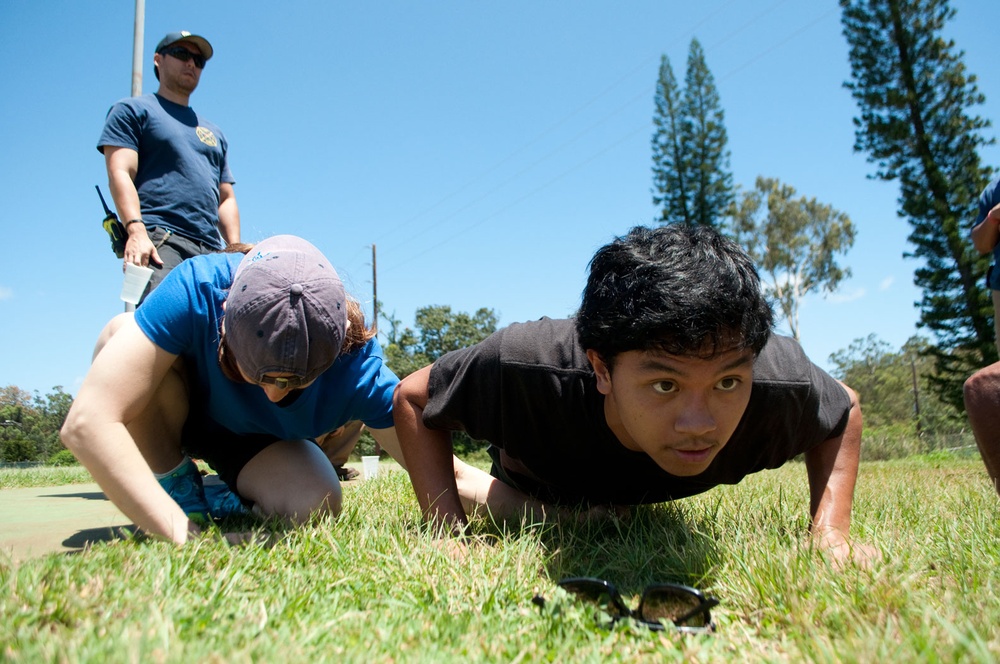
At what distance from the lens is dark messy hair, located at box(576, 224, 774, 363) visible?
6.31ft

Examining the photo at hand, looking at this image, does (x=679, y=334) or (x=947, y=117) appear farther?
(x=947, y=117)

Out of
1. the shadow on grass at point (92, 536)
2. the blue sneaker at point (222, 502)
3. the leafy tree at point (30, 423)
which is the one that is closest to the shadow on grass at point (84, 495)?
the blue sneaker at point (222, 502)

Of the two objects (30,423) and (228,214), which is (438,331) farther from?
(228,214)

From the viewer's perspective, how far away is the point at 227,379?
257 cm

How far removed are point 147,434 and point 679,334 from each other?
83.0 inches

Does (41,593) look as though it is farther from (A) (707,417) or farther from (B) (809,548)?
(B) (809,548)

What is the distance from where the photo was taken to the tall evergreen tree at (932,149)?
18797 millimetres

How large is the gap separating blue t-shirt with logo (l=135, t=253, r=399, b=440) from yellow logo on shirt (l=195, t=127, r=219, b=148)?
183cm

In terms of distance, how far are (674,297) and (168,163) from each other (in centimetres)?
330

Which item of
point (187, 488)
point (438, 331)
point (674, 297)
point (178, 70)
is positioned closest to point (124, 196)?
point (178, 70)

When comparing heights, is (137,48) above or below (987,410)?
above

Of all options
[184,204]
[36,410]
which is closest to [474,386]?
[184,204]

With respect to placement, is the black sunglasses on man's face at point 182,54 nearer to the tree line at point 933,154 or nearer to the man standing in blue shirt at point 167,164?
the man standing in blue shirt at point 167,164

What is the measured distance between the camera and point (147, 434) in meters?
2.73
